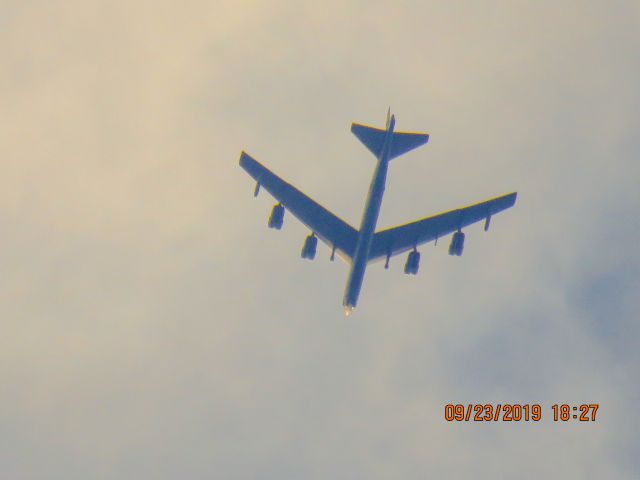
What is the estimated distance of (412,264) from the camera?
354 ft

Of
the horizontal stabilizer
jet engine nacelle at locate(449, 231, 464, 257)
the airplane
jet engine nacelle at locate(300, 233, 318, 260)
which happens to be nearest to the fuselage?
the airplane

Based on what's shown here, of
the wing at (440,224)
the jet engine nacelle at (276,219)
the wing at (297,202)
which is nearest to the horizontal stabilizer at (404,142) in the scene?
the wing at (440,224)

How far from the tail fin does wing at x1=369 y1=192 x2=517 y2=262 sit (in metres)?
6.78

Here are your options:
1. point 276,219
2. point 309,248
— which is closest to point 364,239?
point 309,248

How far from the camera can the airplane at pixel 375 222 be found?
10450 cm

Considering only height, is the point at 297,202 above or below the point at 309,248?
above

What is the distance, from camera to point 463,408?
112250mm

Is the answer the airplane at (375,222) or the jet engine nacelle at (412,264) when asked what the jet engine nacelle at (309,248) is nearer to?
the airplane at (375,222)

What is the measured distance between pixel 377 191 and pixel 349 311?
1010 cm

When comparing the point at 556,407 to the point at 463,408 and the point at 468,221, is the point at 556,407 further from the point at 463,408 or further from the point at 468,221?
the point at 468,221

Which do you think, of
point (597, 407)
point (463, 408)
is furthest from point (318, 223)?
point (597, 407)

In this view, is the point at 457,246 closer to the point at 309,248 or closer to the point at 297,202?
the point at 309,248

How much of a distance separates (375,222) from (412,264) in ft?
21.3

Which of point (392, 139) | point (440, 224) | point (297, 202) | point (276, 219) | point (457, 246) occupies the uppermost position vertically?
point (392, 139)
